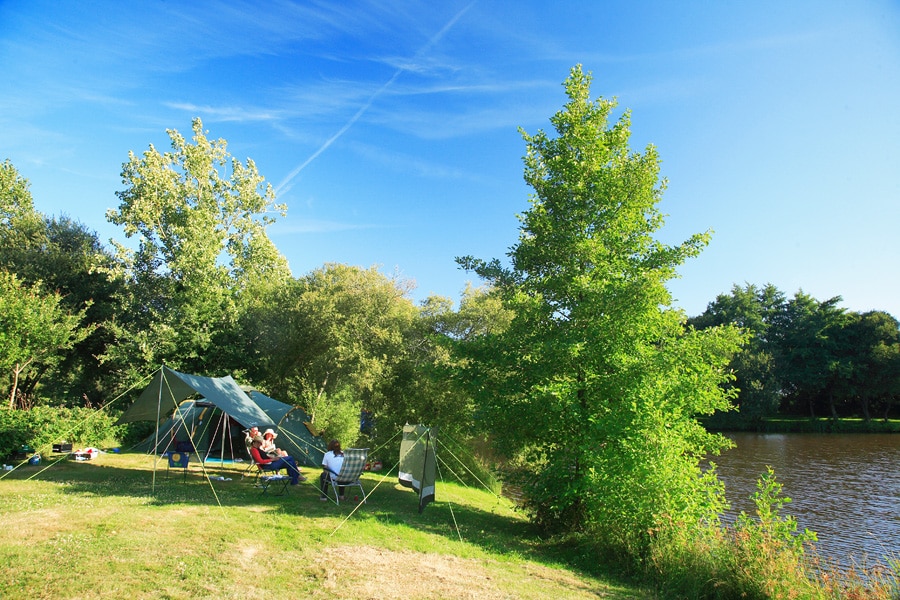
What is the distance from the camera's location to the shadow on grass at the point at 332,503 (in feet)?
27.0

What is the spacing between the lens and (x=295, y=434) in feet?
45.2

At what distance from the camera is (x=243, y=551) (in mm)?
6125

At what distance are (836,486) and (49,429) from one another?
25718mm

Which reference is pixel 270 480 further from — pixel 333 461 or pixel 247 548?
pixel 247 548

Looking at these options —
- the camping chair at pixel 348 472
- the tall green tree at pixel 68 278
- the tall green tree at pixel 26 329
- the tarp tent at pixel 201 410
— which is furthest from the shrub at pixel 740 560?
the tall green tree at pixel 68 278

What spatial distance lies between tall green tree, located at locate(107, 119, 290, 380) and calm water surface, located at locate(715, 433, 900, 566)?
1956cm

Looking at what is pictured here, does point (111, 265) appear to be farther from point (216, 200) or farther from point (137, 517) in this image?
point (137, 517)

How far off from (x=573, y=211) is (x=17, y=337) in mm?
16121

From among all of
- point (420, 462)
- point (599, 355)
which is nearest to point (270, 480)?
point (420, 462)

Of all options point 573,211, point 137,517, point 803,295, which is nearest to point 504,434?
point 573,211

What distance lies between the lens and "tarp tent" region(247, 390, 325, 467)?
13.6 metres

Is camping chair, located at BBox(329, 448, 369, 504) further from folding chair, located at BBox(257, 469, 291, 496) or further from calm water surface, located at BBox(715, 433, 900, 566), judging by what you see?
calm water surface, located at BBox(715, 433, 900, 566)

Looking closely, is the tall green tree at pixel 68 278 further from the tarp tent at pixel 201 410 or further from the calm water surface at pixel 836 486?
the calm water surface at pixel 836 486

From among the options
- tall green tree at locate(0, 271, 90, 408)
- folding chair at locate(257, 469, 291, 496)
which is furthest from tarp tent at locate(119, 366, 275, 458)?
tall green tree at locate(0, 271, 90, 408)
